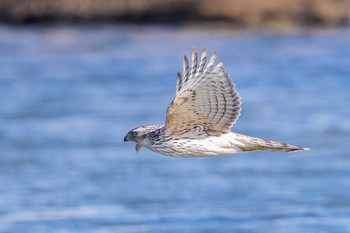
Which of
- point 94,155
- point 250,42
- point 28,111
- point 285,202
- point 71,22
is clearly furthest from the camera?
point 71,22

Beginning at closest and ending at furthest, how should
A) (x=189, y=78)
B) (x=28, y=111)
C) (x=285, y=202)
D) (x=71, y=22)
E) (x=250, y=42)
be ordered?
(x=189, y=78), (x=285, y=202), (x=28, y=111), (x=250, y=42), (x=71, y=22)

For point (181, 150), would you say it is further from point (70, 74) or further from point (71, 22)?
point (71, 22)

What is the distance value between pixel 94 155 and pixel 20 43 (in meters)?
10.9

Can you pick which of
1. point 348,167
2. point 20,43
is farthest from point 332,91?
point 20,43

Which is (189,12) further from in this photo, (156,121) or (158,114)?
(156,121)

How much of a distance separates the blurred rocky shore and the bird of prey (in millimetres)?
18174

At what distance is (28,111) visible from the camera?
1897cm

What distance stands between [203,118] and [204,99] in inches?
8.6

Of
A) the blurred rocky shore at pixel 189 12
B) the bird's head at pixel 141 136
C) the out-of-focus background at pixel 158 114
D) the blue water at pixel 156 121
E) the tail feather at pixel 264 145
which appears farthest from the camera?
the blurred rocky shore at pixel 189 12

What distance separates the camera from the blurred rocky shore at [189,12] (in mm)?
26719

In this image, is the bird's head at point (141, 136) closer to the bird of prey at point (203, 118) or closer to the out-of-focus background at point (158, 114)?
the bird of prey at point (203, 118)

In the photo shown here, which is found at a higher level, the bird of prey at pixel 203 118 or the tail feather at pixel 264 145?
the bird of prey at pixel 203 118

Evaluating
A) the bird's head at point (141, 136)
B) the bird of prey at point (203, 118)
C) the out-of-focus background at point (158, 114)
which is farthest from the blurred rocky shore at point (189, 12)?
the bird of prey at point (203, 118)

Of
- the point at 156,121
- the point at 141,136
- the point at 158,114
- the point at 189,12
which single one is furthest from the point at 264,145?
the point at 189,12
